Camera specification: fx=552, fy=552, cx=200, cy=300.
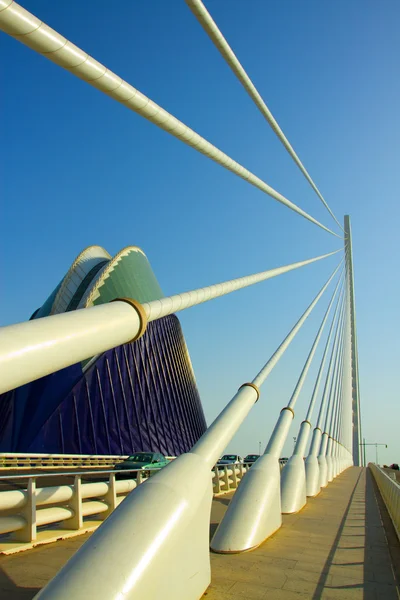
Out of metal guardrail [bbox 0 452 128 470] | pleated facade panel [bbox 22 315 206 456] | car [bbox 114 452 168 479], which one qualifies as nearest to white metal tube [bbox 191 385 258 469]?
car [bbox 114 452 168 479]

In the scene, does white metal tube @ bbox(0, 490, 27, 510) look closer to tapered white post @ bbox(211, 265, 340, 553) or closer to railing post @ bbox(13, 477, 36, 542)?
railing post @ bbox(13, 477, 36, 542)

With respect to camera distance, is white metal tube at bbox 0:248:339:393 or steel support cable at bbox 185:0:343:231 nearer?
white metal tube at bbox 0:248:339:393

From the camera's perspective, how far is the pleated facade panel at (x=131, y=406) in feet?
111

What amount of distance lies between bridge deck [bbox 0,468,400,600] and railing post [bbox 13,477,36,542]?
1.00ft

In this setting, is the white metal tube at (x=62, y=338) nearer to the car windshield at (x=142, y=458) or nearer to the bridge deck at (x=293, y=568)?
the bridge deck at (x=293, y=568)

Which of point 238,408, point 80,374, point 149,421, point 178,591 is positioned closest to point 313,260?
point 238,408

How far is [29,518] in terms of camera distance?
7.62 metres

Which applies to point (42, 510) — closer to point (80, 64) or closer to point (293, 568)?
point (293, 568)

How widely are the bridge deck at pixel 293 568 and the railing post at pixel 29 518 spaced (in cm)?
30

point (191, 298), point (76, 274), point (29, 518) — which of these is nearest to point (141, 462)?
point (29, 518)

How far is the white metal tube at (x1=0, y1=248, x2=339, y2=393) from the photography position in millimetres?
3986

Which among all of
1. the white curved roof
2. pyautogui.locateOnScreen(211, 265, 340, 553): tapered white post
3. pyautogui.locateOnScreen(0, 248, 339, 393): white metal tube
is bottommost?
pyautogui.locateOnScreen(211, 265, 340, 553): tapered white post

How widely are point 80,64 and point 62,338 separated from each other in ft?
8.06

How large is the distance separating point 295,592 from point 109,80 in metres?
5.61
